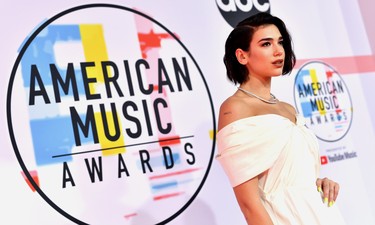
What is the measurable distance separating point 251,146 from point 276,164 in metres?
0.10

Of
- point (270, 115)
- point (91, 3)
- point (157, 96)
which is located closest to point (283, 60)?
point (270, 115)

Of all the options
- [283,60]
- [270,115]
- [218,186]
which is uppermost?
[283,60]

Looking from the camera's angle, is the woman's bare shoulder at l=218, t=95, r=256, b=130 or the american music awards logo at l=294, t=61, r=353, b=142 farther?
the american music awards logo at l=294, t=61, r=353, b=142

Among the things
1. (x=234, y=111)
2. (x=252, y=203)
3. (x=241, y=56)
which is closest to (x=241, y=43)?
(x=241, y=56)

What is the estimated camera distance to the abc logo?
9.36 ft

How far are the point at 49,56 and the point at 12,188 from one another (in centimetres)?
50

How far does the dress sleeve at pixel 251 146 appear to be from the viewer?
180cm

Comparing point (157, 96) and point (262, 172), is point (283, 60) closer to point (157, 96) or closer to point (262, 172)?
point (262, 172)

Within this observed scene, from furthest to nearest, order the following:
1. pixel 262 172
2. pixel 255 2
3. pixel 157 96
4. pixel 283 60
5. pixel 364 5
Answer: pixel 364 5 < pixel 255 2 < pixel 157 96 < pixel 283 60 < pixel 262 172

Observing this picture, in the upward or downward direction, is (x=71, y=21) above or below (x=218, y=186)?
above

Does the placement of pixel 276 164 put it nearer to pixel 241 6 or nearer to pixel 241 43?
pixel 241 43

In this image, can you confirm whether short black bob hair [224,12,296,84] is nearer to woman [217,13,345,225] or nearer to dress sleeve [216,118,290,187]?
woman [217,13,345,225]

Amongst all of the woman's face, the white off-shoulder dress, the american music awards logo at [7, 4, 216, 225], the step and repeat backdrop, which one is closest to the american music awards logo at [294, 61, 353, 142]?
the step and repeat backdrop

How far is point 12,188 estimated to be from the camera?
2.09m
